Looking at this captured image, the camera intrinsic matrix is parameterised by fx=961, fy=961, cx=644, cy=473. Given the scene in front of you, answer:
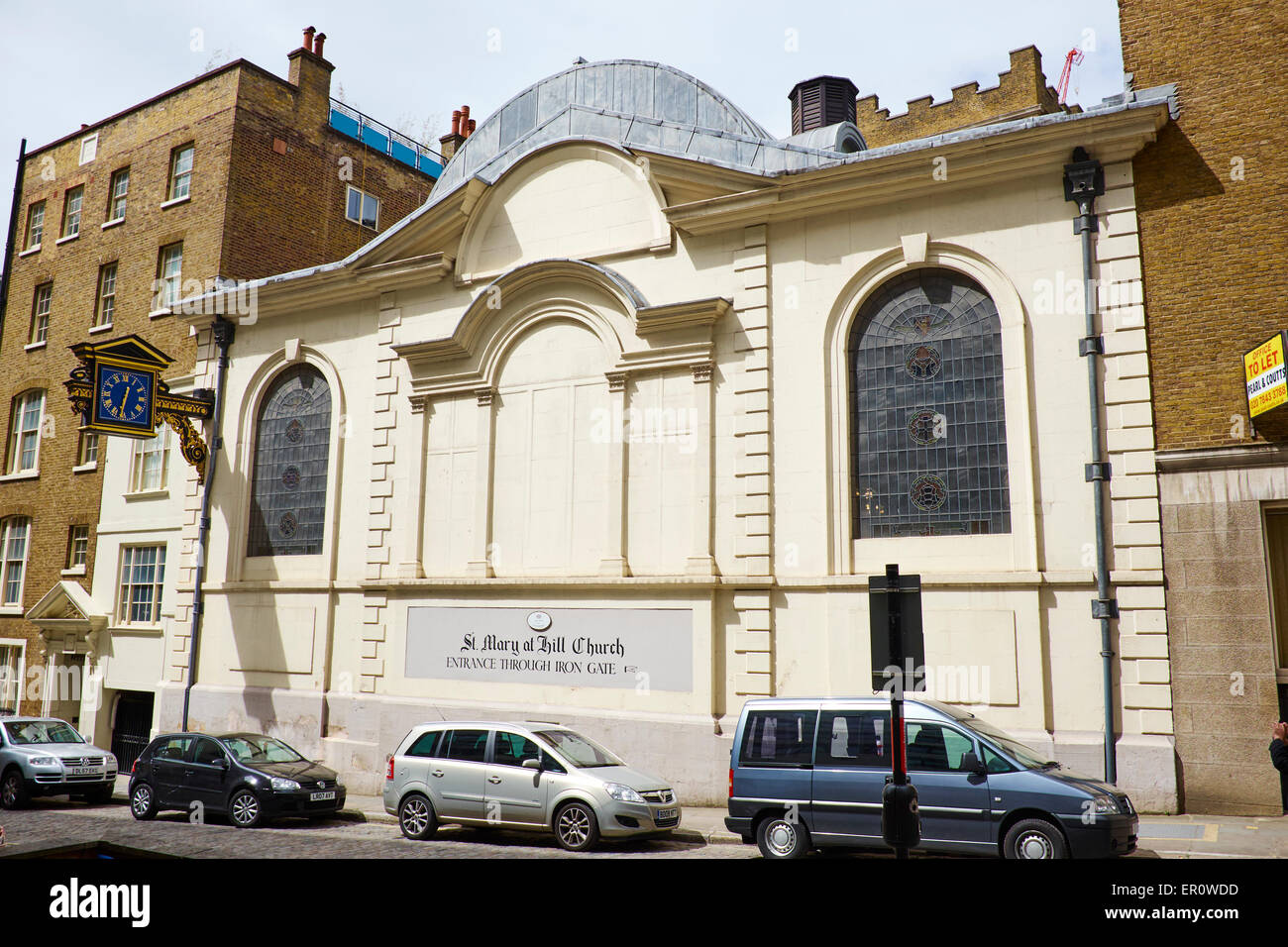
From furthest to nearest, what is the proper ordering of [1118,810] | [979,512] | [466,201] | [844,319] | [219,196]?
[219,196]
[466,201]
[844,319]
[979,512]
[1118,810]

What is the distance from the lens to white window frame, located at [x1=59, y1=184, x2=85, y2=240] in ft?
96.6

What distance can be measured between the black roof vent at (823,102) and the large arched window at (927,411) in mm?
12952

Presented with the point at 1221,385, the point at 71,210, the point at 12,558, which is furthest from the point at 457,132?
the point at 1221,385

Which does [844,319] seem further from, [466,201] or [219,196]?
[219,196]

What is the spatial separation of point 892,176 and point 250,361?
15.9m

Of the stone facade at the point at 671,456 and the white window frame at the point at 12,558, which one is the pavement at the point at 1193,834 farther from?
the white window frame at the point at 12,558

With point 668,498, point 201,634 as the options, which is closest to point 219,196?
point 201,634

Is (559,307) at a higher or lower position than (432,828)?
higher

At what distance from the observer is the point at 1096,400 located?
14625mm

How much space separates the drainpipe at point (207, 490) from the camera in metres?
22.7

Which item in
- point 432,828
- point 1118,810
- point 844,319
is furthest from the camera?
point 844,319

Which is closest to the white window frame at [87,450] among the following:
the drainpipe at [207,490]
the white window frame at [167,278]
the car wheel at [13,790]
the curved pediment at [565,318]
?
the white window frame at [167,278]

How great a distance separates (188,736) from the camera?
1714cm

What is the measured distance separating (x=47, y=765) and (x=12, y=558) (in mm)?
12545
